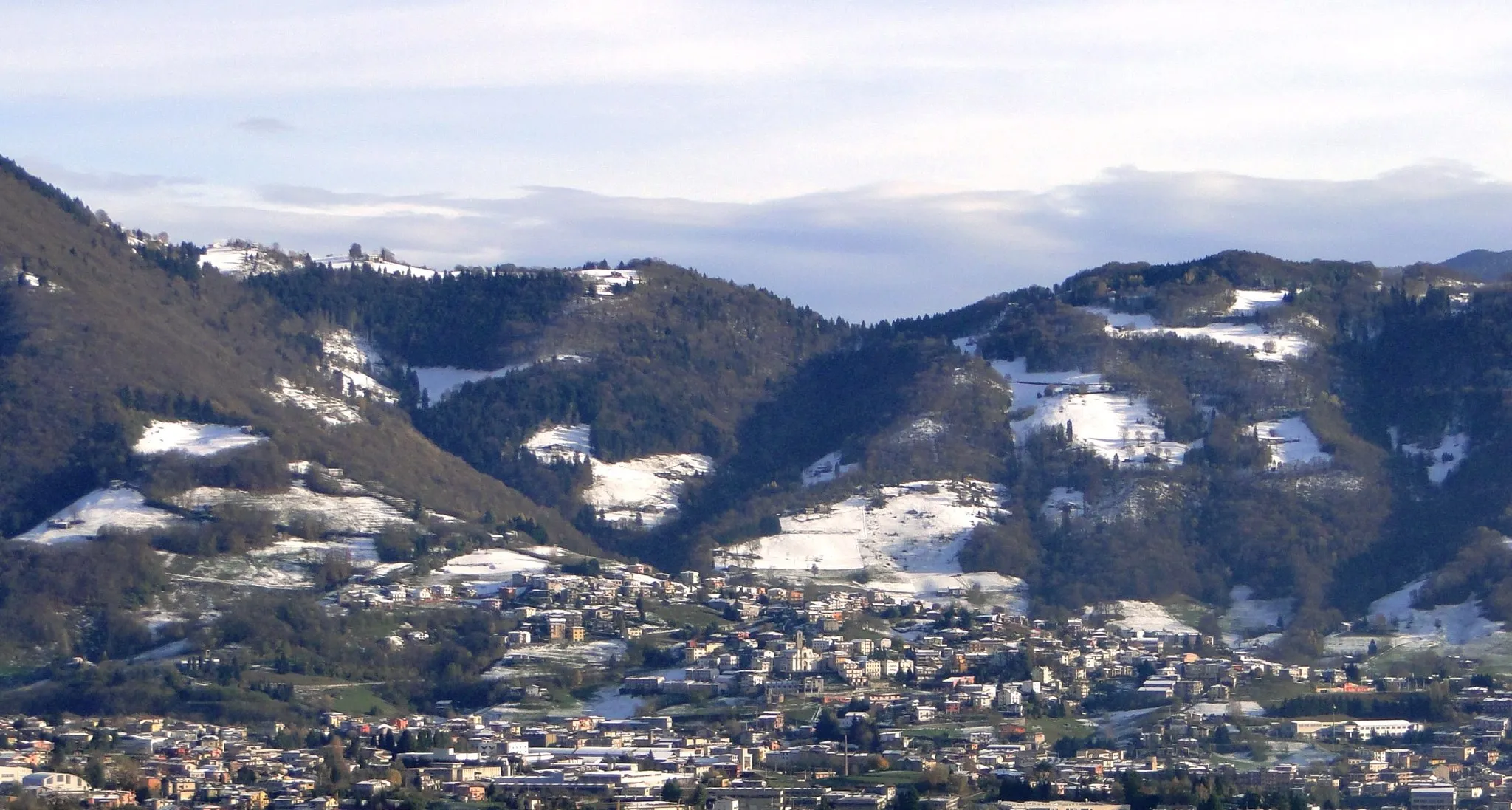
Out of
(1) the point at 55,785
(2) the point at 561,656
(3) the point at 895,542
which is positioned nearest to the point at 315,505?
(2) the point at 561,656

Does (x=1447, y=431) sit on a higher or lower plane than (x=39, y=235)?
lower

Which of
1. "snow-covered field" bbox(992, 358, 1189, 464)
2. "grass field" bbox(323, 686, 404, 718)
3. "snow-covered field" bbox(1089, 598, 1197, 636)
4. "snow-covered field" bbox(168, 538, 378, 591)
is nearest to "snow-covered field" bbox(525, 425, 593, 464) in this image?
"snow-covered field" bbox(992, 358, 1189, 464)

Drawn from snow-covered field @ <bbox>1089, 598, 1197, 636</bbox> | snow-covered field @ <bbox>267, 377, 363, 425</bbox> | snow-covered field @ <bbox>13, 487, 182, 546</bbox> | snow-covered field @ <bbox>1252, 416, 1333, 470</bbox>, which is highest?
snow-covered field @ <bbox>267, 377, 363, 425</bbox>

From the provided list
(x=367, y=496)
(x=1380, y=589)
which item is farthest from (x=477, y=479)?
(x=1380, y=589)

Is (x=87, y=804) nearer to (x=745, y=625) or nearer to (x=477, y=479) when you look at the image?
(x=745, y=625)

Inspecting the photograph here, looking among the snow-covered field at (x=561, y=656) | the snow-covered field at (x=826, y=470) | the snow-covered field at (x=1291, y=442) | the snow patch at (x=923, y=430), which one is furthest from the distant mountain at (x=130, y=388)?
the snow-covered field at (x=1291, y=442)

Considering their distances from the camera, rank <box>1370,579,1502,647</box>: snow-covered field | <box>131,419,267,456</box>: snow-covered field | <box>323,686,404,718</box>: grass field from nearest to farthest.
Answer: <box>323,686,404,718</box>: grass field
<box>1370,579,1502,647</box>: snow-covered field
<box>131,419,267,456</box>: snow-covered field

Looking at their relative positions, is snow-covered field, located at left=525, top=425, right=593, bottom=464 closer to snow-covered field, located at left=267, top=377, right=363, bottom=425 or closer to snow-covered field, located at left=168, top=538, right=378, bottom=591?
snow-covered field, located at left=267, top=377, right=363, bottom=425
